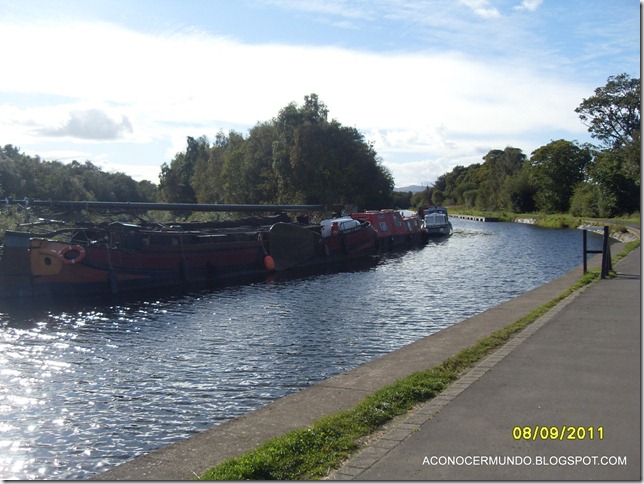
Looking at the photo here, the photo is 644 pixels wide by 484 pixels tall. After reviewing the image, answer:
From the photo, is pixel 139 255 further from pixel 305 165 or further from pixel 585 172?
pixel 585 172

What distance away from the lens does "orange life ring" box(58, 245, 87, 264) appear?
27.3 meters

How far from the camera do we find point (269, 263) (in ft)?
118

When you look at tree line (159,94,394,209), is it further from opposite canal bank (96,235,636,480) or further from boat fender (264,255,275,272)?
opposite canal bank (96,235,636,480)

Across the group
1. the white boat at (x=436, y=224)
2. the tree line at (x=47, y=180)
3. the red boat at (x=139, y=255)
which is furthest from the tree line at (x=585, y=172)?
the tree line at (x=47, y=180)

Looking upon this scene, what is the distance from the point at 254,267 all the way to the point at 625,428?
29615mm

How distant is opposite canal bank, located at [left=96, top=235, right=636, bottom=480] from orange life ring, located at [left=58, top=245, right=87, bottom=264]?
18.3m

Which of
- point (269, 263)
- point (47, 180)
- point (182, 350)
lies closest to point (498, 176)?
point (47, 180)

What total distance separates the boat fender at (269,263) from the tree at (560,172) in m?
67.2

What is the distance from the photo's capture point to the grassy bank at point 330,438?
20.4 ft

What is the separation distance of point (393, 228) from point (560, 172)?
4688 cm

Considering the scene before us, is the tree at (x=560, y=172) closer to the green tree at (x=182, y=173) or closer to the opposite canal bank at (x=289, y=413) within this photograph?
the green tree at (x=182, y=173)

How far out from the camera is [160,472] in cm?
678

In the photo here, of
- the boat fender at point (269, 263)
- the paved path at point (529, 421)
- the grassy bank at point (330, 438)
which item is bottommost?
the boat fender at point (269, 263)

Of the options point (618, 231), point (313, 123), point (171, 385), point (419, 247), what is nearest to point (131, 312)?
point (171, 385)
